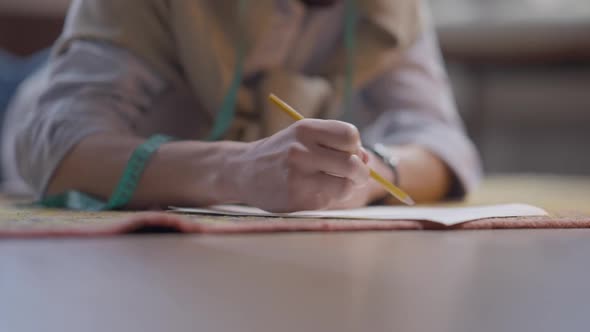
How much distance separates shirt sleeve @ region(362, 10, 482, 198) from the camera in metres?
0.82

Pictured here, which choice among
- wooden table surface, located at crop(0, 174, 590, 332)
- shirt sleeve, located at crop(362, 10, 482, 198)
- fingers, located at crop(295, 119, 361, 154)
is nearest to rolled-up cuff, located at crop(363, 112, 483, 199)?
shirt sleeve, located at crop(362, 10, 482, 198)

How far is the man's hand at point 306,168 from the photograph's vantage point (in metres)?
0.46

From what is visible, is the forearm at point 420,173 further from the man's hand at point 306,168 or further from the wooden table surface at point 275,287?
the wooden table surface at point 275,287

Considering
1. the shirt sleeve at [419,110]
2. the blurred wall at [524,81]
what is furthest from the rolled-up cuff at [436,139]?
the blurred wall at [524,81]

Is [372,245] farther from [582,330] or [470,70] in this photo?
[470,70]

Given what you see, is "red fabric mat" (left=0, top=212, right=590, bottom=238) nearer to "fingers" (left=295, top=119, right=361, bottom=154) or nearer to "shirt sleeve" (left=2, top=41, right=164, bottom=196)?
"fingers" (left=295, top=119, right=361, bottom=154)

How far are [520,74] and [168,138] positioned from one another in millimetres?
1299

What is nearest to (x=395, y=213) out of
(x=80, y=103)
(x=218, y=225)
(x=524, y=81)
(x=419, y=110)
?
(x=218, y=225)

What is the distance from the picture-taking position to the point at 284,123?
1.73 feet

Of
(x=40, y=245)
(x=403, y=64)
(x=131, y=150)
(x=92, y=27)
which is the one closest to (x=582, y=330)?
(x=40, y=245)

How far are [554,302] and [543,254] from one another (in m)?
0.06

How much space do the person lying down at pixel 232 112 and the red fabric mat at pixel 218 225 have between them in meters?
0.07

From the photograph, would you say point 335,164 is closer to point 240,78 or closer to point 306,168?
point 306,168

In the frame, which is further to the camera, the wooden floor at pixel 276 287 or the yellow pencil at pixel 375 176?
the yellow pencil at pixel 375 176
